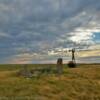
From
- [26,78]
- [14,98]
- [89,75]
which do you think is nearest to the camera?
[14,98]

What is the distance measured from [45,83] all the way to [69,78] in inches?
174

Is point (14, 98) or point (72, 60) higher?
point (72, 60)

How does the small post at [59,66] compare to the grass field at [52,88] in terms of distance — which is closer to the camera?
the grass field at [52,88]

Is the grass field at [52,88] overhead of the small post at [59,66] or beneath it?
beneath

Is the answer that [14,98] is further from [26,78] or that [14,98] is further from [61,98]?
[26,78]

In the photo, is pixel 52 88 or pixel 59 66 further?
pixel 59 66

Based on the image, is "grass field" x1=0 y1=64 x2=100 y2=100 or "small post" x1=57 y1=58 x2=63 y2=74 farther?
"small post" x1=57 y1=58 x2=63 y2=74

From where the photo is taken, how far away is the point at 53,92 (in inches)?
1081

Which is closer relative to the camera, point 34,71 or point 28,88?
point 28,88

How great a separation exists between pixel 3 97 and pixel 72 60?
2637 cm

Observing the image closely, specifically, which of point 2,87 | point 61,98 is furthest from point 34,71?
point 61,98

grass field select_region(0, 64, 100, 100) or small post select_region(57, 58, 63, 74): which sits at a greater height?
small post select_region(57, 58, 63, 74)

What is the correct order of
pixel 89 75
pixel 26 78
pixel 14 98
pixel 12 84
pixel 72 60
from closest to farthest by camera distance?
pixel 14 98
pixel 12 84
pixel 26 78
pixel 89 75
pixel 72 60

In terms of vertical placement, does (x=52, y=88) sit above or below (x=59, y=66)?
below
